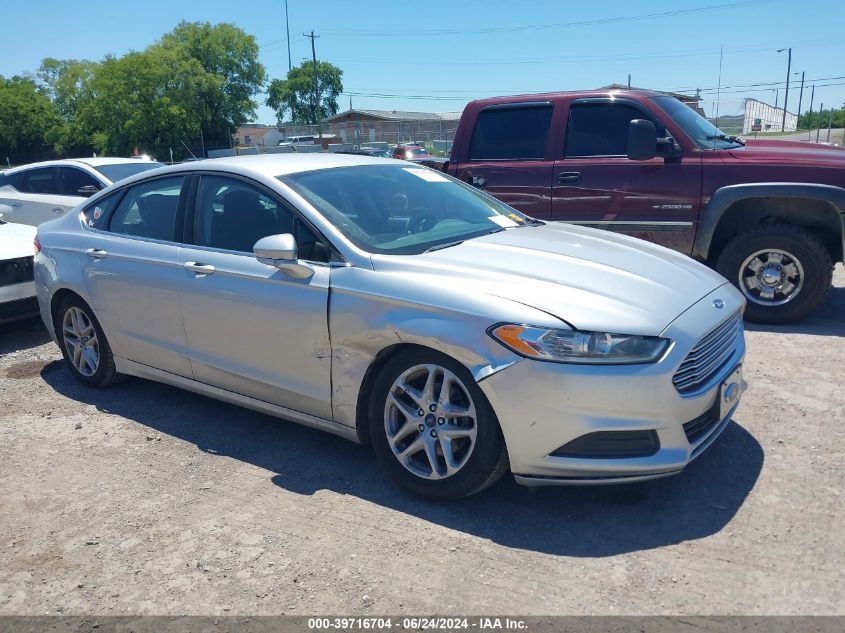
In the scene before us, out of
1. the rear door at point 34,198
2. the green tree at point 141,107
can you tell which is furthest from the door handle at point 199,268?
the green tree at point 141,107

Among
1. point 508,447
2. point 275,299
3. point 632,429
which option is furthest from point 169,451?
point 632,429

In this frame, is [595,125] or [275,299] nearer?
[275,299]

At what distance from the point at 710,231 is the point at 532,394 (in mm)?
3924

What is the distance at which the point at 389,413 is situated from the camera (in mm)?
3436

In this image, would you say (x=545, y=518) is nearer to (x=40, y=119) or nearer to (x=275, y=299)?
(x=275, y=299)

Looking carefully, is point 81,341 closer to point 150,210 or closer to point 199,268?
point 150,210

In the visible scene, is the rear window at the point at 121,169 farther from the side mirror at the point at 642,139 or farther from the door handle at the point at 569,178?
the side mirror at the point at 642,139

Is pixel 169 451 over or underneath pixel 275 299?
underneath

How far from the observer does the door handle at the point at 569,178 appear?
6.66 metres

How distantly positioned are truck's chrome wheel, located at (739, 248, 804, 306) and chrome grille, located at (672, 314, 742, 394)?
273cm

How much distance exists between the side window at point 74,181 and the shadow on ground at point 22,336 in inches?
105

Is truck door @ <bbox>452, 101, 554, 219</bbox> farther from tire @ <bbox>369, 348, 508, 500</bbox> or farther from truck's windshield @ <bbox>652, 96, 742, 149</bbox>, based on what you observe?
tire @ <bbox>369, 348, 508, 500</bbox>

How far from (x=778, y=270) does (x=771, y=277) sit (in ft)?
0.26

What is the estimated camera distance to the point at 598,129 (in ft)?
21.9
